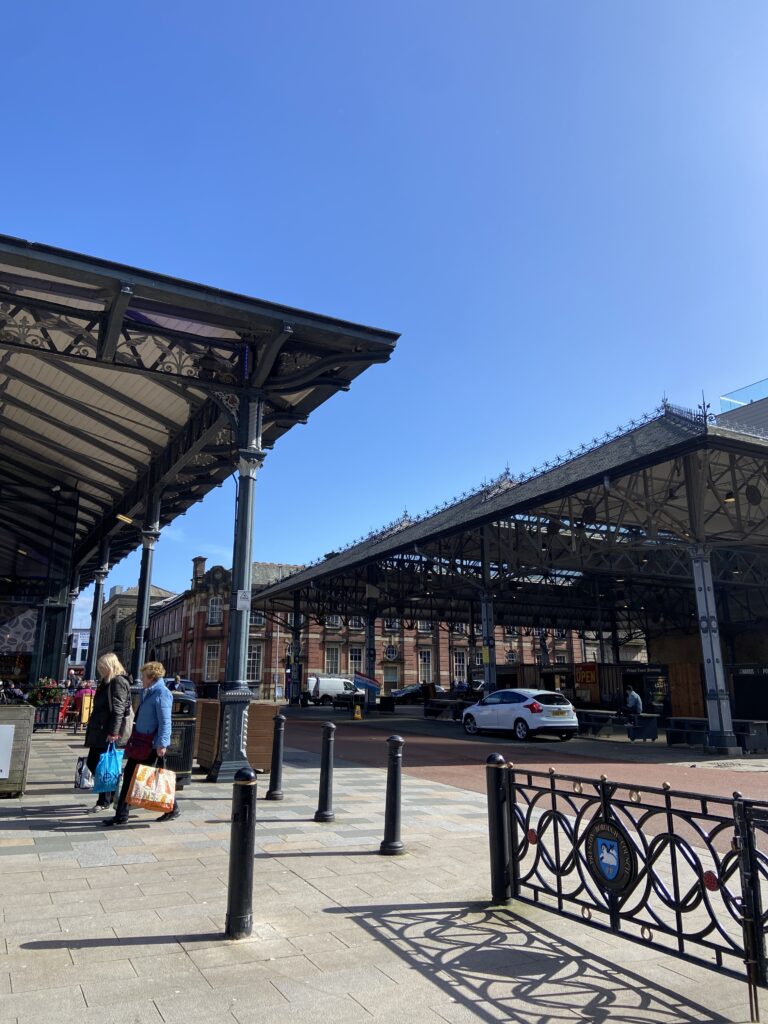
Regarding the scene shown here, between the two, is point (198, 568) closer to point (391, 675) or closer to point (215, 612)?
point (215, 612)

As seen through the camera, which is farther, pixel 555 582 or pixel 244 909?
pixel 555 582

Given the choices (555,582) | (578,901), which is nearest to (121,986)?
(578,901)

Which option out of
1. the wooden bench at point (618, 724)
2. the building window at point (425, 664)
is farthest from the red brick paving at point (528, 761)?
the building window at point (425, 664)

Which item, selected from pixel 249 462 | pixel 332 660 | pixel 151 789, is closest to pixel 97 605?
pixel 249 462

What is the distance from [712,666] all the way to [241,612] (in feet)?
43.1

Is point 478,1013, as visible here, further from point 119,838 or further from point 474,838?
point 119,838

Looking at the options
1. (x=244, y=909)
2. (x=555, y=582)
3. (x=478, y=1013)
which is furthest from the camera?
(x=555, y=582)

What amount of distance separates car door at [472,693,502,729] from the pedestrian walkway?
594 inches

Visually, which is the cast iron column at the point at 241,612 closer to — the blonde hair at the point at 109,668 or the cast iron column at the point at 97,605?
the blonde hair at the point at 109,668

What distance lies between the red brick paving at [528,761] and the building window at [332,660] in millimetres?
38767

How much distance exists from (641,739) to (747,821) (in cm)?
1937

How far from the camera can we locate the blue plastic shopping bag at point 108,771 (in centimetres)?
740

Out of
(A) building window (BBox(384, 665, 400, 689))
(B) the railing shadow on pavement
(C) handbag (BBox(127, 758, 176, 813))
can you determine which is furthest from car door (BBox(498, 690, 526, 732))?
(A) building window (BBox(384, 665, 400, 689))

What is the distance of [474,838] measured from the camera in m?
7.35
